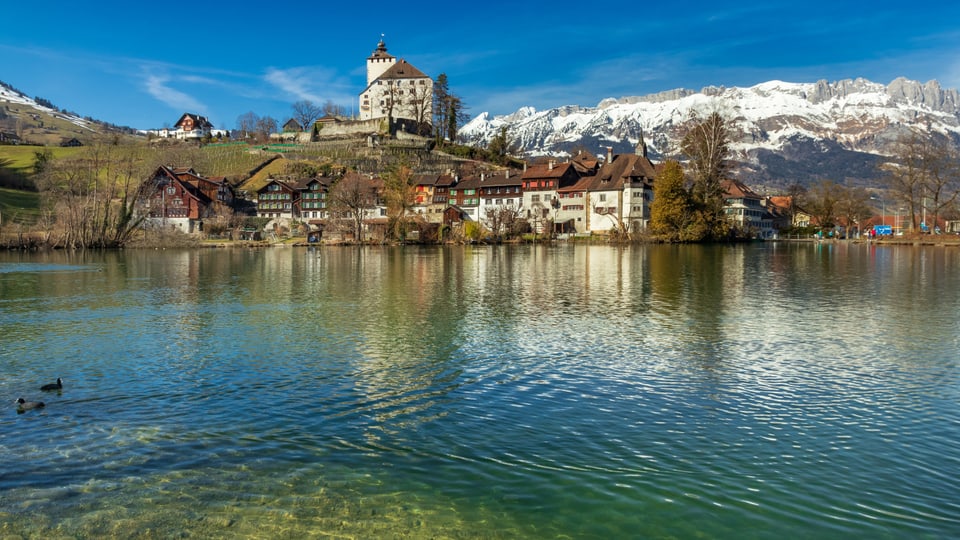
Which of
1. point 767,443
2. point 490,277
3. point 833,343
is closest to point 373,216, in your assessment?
point 490,277

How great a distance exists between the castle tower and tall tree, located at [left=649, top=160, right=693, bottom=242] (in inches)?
4141

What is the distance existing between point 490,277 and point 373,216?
3115 inches

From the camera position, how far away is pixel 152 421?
1327 cm

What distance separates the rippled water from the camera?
9180 mm

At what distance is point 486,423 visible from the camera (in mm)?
13023

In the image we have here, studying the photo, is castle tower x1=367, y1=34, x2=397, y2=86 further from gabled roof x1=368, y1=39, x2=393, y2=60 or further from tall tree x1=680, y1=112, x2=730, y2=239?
tall tree x1=680, y1=112, x2=730, y2=239

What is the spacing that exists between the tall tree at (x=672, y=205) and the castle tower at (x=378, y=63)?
345 feet

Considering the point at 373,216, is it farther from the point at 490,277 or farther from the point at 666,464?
the point at 666,464

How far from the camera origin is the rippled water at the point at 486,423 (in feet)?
30.1

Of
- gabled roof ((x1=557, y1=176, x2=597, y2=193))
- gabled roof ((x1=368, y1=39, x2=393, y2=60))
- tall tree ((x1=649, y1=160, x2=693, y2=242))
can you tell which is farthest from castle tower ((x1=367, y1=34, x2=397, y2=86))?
tall tree ((x1=649, y1=160, x2=693, y2=242))

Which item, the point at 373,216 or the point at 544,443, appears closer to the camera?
the point at 544,443

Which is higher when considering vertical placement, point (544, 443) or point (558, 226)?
point (558, 226)

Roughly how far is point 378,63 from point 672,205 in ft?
371

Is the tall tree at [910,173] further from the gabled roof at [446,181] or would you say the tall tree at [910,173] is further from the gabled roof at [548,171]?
the gabled roof at [446,181]
